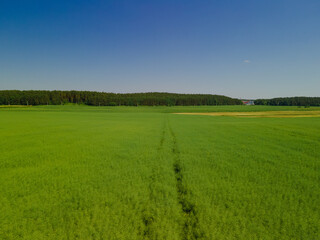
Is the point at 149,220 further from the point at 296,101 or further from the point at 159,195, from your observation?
the point at 296,101

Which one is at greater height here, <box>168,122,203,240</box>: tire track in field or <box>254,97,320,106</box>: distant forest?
<box>254,97,320,106</box>: distant forest

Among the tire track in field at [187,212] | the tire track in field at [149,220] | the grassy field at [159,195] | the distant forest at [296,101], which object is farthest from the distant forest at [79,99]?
the tire track in field at [149,220]

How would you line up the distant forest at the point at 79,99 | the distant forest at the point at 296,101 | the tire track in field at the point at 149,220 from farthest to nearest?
the distant forest at the point at 296,101, the distant forest at the point at 79,99, the tire track in field at the point at 149,220

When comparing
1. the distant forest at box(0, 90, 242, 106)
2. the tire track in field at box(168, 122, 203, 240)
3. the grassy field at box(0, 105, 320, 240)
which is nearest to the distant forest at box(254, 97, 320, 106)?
the distant forest at box(0, 90, 242, 106)

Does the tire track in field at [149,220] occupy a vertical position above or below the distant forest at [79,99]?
below

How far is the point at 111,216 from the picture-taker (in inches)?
179

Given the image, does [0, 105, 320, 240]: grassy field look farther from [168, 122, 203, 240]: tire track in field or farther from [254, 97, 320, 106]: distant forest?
[254, 97, 320, 106]: distant forest

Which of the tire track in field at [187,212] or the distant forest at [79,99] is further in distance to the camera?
the distant forest at [79,99]

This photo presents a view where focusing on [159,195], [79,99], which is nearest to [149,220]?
[159,195]

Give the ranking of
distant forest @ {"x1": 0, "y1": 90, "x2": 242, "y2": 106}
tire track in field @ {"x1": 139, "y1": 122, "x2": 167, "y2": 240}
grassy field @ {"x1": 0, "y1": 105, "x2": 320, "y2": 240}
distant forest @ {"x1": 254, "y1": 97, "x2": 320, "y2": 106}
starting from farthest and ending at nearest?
distant forest @ {"x1": 254, "y1": 97, "x2": 320, "y2": 106} < distant forest @ {"x1": 0, "y1": 90, "x2": 242, "y2": 106} < grassy field @ {"x1": 0, "y1": 105, "x2": 320, "y2": 240} < tire track in field @ {"x1": 139, "y1": 122, "x2": 167, "y2": 240}

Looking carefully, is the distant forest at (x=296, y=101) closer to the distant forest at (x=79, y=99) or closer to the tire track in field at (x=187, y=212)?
the distant forest at (x=79, y=99)

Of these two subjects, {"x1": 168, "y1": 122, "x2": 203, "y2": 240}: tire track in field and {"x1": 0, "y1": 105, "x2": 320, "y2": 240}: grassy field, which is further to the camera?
{"x1": 0, "y1": 105, "x2": 320, "y2": 240}: grassy field

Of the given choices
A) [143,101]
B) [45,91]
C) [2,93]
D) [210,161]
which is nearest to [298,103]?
[143,101]

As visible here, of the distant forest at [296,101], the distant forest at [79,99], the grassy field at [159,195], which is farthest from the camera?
the distant forest at [296,101]
